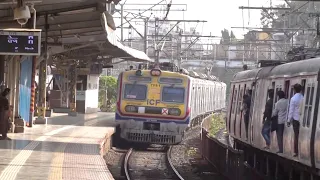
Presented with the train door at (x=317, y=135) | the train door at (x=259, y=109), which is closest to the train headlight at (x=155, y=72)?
the train door at (x=259, y=109)

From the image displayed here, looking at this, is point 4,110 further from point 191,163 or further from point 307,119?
point 307,119

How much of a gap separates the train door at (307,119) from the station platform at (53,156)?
131 inches

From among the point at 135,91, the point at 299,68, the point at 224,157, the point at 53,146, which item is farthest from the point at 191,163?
the point at 299,68

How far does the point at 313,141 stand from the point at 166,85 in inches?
474

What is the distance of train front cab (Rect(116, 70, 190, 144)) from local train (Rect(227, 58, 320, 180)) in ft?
7.92

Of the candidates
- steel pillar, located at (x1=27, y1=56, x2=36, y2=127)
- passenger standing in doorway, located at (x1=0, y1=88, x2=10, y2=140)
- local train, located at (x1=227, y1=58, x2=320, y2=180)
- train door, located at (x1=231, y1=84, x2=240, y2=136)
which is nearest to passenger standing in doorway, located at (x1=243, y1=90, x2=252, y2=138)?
local train, located at (x1=227, y1=58, x2=320, y2=180)

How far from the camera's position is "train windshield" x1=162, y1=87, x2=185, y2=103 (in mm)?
21766

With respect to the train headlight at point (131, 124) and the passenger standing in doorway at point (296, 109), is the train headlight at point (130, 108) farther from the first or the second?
the passenger standing in doorway at point (296, 109)

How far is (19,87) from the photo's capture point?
21312mm

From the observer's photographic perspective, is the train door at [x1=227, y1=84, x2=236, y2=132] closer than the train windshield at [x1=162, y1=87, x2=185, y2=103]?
Yes

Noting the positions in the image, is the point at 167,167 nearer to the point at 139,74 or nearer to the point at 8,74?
the point at 139,74

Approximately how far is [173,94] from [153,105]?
76 centimetres

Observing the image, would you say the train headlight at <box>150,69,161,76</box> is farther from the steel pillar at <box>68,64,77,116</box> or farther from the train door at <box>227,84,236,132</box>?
the steel pillar at <box>68,64,77,116</box>

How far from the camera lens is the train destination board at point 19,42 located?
48.1 ft
